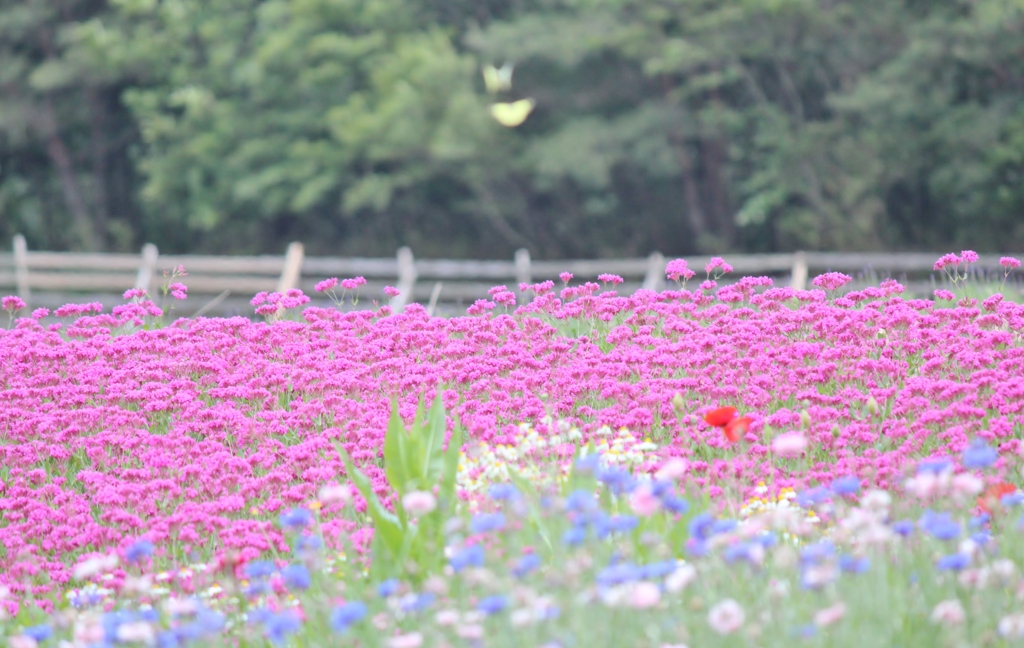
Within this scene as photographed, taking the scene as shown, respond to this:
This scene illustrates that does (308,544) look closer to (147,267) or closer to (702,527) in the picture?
(702,527)

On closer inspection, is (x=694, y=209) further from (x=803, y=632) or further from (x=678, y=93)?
(x=803, y=632)

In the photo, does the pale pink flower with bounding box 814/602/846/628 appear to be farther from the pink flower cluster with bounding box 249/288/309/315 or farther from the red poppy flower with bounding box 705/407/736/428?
the pink flower cluster with bounding box 249/288/309/315

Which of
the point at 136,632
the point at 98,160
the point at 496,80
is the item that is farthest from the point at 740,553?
the point at 98,160

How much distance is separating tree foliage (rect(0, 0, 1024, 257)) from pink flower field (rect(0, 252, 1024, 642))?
→ 506 inches

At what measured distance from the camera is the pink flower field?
16.2 ft

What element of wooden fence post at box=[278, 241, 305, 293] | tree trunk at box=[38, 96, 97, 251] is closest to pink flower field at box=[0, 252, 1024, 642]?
wooden fence post at box=[278, 241, 305, 293]

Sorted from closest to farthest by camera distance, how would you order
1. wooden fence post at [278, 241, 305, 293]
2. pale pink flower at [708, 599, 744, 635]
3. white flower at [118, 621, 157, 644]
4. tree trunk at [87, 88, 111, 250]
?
1. pale pink flower at [708, 599, 744, 635]
2. white flower at [118, 621, 157, 644]
3. wooden fence post at [278, 241, 305, 293]
4. tree trunk at [87, 88, 111, 250]

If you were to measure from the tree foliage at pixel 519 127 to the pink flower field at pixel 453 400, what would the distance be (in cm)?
1284

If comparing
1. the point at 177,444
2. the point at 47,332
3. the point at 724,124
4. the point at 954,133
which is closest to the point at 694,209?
the point at 724,124

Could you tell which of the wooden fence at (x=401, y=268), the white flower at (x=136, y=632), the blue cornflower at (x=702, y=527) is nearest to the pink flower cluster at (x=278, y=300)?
the white flower at (x=136, y=632)

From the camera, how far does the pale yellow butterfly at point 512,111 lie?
2011 cm

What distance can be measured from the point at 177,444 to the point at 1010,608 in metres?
3.57

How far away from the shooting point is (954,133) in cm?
1906

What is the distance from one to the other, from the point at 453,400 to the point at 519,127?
17704 mm
